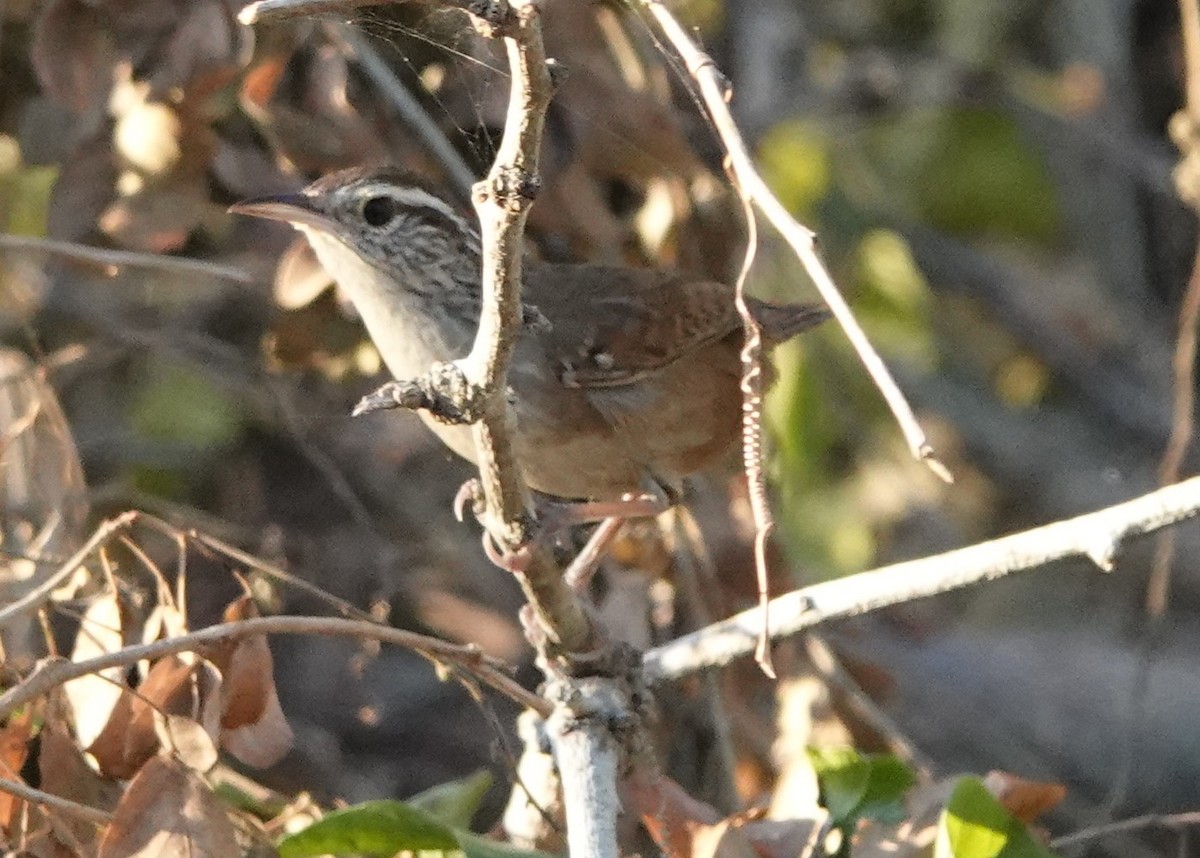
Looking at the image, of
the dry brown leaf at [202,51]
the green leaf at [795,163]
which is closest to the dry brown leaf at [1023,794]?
the dry brown leaf at [202,51]

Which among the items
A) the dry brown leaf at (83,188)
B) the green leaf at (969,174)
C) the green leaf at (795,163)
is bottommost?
the green leaf at (969,174)

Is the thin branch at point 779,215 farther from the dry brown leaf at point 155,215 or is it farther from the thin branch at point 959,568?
the dry brown leaf at point 155,215

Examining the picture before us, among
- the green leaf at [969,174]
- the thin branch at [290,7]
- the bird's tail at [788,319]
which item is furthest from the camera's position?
the green leaf at [969,174]

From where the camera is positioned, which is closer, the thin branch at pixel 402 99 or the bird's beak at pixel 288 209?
the bird's beak at pixel 288 209

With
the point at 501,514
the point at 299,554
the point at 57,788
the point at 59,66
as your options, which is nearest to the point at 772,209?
the point at 501,514

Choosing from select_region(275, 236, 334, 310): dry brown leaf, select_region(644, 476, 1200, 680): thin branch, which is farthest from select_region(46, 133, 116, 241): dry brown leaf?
select_region(644, 476, 1200, 680): thin branch

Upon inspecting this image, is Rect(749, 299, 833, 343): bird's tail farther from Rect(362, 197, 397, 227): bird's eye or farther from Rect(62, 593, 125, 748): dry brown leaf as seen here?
Rect(62, 593, 125, 748): dry brown leaf

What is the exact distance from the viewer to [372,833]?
2.83 metres

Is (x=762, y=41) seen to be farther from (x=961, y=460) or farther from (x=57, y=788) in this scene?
(x=57, y=788)

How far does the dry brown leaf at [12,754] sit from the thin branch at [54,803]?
0.06 meters

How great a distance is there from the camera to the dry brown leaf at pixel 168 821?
8.38ft

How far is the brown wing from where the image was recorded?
150 inches

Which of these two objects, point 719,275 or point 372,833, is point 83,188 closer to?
point 719,275

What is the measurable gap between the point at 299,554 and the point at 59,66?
66.6 inches
